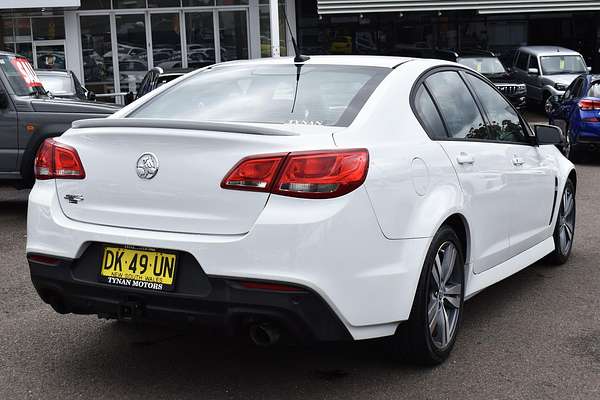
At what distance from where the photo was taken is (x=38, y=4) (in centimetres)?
2484

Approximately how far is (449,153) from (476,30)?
26294 mm

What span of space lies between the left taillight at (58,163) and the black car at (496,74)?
18.8 metres

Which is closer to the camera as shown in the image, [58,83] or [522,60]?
[58,83]

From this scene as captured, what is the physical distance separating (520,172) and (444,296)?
4.32 feet

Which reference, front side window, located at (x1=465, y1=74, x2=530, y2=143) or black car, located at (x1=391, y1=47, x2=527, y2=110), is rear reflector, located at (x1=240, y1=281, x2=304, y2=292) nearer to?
front side window, located at (x1=465, y1=74, x2=530, y2=143)

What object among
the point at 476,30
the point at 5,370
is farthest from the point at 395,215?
the point at 476,30

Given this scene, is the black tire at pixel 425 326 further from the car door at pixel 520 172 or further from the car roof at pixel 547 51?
the car roof at pixel 547 51

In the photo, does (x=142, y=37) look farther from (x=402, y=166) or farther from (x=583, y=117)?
(x=402, y=166)

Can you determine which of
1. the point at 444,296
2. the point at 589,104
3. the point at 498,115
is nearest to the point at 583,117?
the point at 589,104


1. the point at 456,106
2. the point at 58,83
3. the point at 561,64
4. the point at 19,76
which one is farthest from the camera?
the point at 561,64

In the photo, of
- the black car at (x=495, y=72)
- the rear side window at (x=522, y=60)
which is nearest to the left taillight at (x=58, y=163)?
the black car at (x=495, y=72)

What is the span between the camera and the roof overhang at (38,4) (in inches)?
968

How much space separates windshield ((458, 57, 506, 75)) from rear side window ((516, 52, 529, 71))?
6.61 ft

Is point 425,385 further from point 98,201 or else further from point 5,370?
point 5,370
